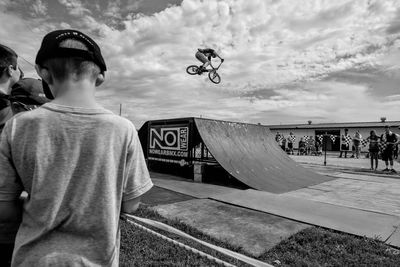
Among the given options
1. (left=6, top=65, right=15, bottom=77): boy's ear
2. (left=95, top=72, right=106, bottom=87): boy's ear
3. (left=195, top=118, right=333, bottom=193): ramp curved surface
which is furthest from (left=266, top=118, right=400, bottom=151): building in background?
(left=95, top=72, right=106, bottom=87): boy's ear

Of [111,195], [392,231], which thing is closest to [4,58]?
[111,195]

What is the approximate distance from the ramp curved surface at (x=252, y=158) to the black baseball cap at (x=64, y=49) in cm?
620

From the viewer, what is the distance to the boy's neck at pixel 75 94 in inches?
40.4

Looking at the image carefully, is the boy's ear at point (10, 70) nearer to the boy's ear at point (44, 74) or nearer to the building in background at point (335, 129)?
the boy's ear at point (44, 74)

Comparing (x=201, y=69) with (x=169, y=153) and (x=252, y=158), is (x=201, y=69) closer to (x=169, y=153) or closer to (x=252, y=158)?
(x=169, y=153)

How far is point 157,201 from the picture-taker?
536 cm

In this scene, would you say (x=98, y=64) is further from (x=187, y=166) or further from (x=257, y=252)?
(x=187, y=166)

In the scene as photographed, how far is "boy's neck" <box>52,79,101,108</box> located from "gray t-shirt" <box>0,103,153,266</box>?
0.03 m

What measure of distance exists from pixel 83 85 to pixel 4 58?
1025 millimetres

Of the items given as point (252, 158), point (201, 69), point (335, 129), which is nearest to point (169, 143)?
point (252, 158)

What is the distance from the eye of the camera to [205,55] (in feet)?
37.3

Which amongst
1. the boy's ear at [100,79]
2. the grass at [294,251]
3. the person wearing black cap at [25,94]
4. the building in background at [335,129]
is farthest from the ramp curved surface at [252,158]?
the building in background at [335,129]

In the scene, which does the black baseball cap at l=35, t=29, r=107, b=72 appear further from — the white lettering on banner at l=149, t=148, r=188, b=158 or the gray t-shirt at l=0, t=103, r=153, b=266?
the white lettering on banner at l=149, t=148, r=188, b=158

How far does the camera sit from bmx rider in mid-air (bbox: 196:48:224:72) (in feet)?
36.1
